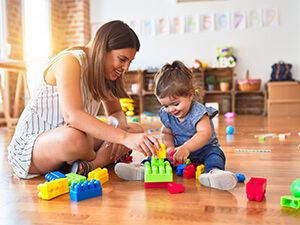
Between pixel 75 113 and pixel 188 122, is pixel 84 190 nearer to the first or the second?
pixel 75 113

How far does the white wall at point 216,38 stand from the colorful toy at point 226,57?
0.52 ft

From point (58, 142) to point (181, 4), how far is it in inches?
178

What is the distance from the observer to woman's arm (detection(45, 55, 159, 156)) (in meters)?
0.99

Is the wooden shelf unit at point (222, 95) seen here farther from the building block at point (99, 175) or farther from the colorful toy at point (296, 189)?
the colorful toy at point (296, 189)

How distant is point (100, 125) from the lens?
1041mm

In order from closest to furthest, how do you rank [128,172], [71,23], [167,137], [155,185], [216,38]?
[155,185] < [128,172] < [167,137] < [216,38] < [71,23]

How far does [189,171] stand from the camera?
3.86 feet

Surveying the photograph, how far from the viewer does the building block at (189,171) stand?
3.84 feet

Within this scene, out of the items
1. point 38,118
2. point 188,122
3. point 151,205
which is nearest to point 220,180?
point 151,205

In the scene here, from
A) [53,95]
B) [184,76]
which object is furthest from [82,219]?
[184,76]

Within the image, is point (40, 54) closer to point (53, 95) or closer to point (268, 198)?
point (53, 95)

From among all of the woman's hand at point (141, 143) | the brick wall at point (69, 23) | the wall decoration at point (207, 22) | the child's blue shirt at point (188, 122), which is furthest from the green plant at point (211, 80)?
the woman's hand at point (141, 143)

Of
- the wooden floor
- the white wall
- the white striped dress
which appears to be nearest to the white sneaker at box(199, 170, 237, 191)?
the wooden floor

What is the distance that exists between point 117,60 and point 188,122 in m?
0.41
